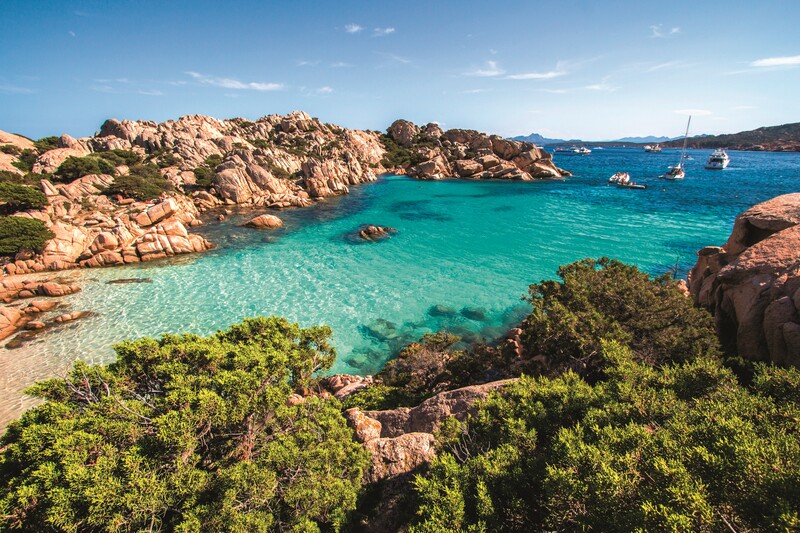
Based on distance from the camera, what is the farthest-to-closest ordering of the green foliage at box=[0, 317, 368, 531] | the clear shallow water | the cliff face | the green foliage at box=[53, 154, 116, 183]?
the green foliage at box=[53, 154, 116, 183] → the clear shallow water → the cliff face → the green foliage at box=[0, 317, 368, 531]

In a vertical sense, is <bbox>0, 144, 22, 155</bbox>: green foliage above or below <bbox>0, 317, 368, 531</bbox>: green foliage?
above

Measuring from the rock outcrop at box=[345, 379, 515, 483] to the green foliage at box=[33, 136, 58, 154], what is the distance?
73.6 metres

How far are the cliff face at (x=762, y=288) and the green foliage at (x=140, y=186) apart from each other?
185 ft

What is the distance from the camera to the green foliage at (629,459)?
4.29 metres

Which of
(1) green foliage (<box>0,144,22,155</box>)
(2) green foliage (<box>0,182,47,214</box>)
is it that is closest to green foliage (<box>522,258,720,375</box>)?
(2) green foliage (<box>0,182,47,214</box>)

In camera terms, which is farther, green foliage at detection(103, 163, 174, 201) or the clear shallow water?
green foliage at detection(103, 163, 174, 201)

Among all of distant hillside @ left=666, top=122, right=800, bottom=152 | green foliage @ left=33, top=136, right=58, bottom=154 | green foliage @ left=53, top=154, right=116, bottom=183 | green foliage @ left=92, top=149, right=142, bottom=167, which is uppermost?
distant hillside @ left=666, top=122, right=800, bottom=152

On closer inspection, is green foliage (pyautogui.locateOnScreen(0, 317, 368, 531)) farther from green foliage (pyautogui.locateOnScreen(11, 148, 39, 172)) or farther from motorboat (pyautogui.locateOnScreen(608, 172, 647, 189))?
motorboat (pyautogui.locateOnScreen(608, 172, 647, 189))

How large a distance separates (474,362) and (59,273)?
34060 millimetres

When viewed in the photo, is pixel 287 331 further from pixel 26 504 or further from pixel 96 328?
pixel 96 328

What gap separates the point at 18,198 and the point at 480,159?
276 feet

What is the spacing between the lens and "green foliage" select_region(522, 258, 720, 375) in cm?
1104

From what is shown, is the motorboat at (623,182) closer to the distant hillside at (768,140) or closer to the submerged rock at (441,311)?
the submerged rock at (441,311)

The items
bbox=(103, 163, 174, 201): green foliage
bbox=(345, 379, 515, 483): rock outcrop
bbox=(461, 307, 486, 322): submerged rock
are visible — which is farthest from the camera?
bbox=(103, 163, 174, 201): green foliage
